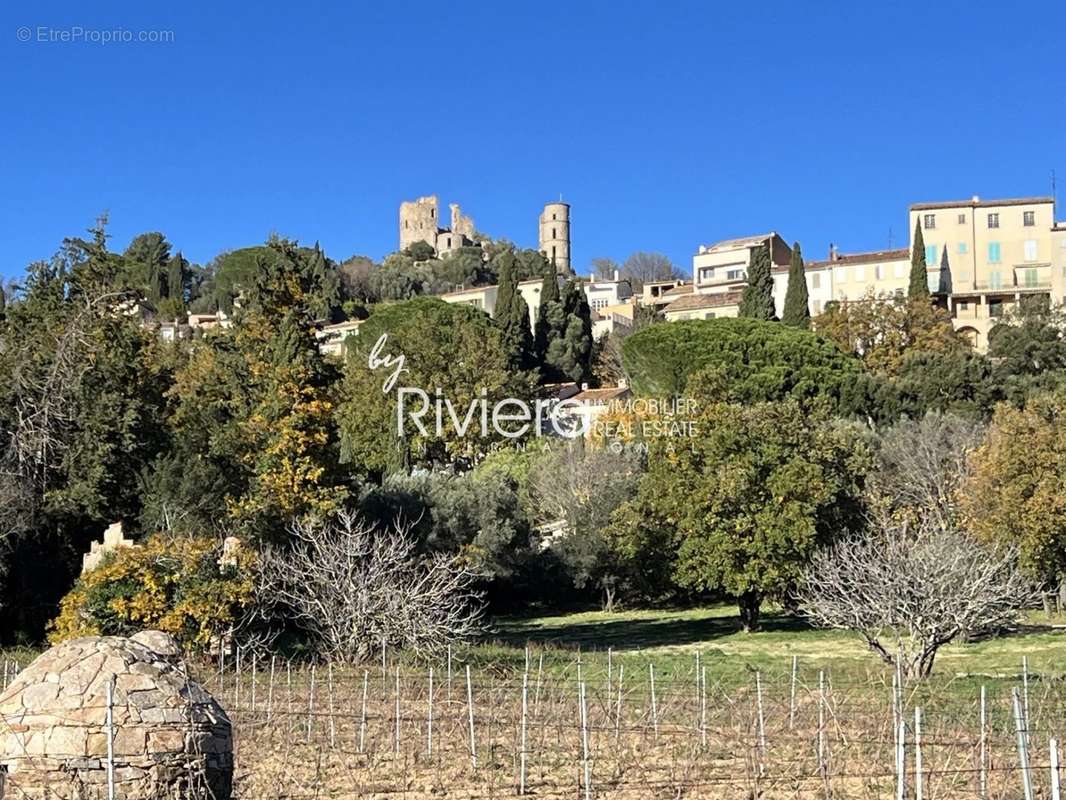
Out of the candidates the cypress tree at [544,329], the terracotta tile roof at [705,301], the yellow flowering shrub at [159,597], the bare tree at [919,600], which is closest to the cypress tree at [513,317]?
the cypress tree at [544,329]

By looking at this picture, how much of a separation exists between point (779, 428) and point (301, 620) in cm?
1307

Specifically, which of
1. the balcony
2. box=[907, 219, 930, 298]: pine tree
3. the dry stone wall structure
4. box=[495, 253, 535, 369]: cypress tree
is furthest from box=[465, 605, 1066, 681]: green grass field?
the balcony

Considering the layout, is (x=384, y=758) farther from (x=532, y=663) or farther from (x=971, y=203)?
(x=971, y=203)

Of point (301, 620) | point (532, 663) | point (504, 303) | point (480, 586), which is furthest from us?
point (504, 303)

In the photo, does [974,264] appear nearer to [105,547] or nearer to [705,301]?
[705,301]

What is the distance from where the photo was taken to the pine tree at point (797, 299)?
60.6 meters

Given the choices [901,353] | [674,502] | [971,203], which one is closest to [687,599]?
[674,502]

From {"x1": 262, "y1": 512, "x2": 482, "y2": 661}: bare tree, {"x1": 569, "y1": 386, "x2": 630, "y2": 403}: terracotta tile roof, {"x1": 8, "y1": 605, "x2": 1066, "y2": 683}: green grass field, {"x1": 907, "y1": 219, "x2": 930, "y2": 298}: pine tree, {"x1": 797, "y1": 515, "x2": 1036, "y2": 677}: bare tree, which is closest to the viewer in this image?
{"x1": 797, "y1": 515, "x2": 1036, "y2": 677}: bare tree

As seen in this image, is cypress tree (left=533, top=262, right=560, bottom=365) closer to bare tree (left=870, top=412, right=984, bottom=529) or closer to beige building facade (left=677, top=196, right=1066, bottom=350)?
beige building facade (left=677, top=196, right=1066, bottom=350)

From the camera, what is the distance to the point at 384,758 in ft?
40.2

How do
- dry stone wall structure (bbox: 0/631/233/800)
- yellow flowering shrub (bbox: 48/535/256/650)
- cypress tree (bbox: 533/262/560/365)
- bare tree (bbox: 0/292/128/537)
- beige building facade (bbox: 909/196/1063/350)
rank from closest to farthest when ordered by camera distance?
dry stone wall structure (bbox: 0/631/233/800)
yellow flowering shrub (bbox: 48/535/256/650)
bare tree (bbox: 0/292/128/537)
cypress tree (bbox: 533/262/560/365)
beige building facade (bbox: 909/196/1063/350)

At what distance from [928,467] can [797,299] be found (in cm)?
2405

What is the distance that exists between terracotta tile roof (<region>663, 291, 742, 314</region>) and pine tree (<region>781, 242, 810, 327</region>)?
10.6 meters

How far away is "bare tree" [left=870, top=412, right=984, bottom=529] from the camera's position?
37.3 m
